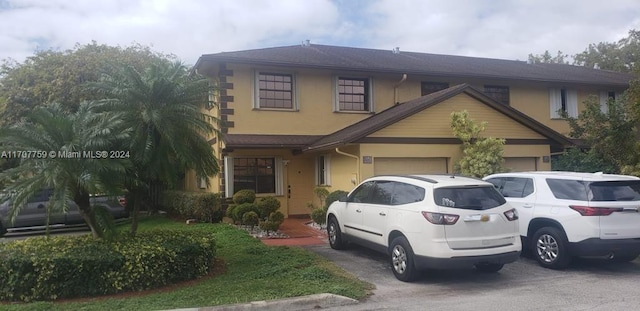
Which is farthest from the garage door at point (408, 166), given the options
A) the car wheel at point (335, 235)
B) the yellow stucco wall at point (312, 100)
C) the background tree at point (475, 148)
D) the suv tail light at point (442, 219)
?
the suv tail light at point (442, 219)

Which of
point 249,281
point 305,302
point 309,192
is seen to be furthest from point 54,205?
point 309,192

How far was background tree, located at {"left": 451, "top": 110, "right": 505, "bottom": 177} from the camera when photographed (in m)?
13.5

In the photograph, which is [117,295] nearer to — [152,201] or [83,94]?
[152,201]

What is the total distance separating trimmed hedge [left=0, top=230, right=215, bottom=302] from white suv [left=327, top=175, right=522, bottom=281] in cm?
333

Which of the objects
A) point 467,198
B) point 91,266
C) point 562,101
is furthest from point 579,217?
point 562,101

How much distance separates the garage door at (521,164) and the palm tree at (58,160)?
40.3ft

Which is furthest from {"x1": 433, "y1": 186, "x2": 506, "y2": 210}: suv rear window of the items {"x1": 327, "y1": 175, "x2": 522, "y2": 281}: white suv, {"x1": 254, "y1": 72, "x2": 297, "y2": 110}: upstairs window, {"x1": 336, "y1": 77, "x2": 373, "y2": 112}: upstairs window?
{"x1": 336, "y1": 77, "x2": 373, "y2": 112}: upstairs window

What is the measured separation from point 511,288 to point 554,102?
48.4ft

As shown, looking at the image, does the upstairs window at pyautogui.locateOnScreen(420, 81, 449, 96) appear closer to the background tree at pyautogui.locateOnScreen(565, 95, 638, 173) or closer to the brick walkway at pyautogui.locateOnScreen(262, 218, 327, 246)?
the background tree at pyautogui.locateOnScreen(565, 95, 638, 173)

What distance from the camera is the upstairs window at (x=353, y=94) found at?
664 inches

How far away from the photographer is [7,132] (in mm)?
7156

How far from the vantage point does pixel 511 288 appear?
23.9 feet

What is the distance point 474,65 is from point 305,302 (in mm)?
16619

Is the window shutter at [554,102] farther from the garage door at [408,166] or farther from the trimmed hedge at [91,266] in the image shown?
the trimmed hedge at [91,266]
